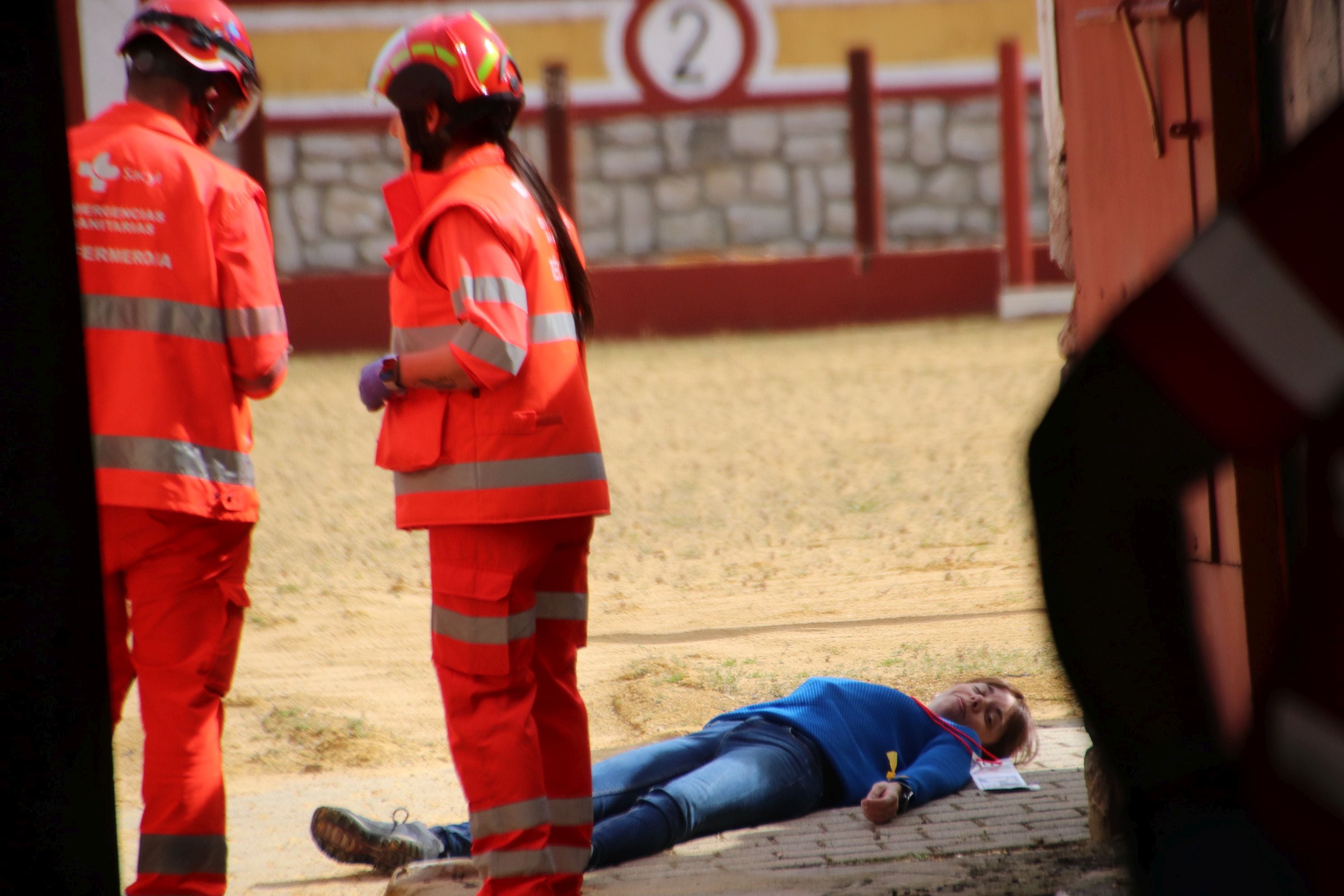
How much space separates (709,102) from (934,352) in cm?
649

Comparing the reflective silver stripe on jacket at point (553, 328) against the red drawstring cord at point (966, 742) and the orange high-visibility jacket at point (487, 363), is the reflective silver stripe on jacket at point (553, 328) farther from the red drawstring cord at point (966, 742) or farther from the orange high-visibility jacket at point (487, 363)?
the red drawstring cord at point (966, 742)

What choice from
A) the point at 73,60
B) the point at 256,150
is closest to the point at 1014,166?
the point at 256,150

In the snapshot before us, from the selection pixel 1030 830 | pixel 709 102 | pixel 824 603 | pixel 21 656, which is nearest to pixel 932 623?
pixel 824 603

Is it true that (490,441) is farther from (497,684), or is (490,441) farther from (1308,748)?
(1308,748)

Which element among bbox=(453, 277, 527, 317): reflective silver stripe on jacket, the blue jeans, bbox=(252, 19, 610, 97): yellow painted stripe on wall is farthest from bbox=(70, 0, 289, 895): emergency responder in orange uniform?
bbox=(252, 19, 610, 97): yellow painted stripe on wall

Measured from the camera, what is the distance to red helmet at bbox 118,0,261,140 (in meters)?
2.68

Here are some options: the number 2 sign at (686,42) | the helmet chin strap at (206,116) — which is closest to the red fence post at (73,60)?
the number 2 sign at (686,42)

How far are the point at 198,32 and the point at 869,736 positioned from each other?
86.7 inches

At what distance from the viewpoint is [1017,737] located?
373 cm

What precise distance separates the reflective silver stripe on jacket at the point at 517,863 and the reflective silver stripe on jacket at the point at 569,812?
0.57 ft

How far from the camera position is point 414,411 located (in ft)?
8.54

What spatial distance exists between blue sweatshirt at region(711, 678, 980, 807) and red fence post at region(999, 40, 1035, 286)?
1255 cm

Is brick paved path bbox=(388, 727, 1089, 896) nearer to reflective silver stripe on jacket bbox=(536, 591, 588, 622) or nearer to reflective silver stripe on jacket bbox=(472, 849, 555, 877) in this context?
reflective silver stripe on jacket bbox=(472, 849, 555, 877)

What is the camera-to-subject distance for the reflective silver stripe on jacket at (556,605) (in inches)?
105
